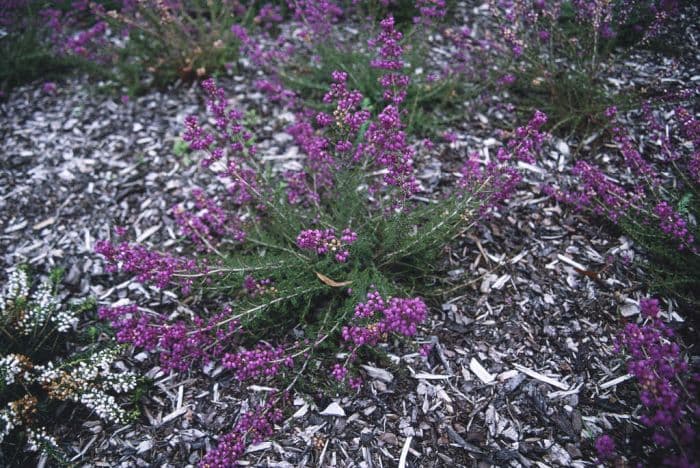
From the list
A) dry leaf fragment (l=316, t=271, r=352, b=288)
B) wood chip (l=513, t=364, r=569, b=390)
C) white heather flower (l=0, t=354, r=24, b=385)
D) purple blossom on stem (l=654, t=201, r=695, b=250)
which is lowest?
wood chip (l=513, t=364, r=569, b=390)

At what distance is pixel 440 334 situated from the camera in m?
3.27

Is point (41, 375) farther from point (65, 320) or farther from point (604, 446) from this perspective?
point (604, 446)

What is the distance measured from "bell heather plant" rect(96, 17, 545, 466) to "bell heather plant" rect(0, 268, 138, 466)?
1.23 ft

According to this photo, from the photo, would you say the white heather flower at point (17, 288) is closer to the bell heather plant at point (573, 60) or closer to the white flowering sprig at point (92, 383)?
the white flowering sprig at point (92, 383)

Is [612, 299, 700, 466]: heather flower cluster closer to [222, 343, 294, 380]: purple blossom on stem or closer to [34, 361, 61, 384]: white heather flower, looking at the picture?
[222, 343, 294, 380]: purple blossom on stem

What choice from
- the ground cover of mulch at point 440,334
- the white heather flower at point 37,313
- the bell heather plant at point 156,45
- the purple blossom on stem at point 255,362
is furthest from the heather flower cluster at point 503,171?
the bell heather plant at point 156,45

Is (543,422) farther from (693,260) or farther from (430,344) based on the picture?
(693,260)

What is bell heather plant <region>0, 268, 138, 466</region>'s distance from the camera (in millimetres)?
2822

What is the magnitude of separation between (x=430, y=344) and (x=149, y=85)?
4.64 m

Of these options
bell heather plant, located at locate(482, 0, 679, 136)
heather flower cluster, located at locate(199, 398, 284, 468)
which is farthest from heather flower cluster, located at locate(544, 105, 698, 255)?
heather flower cluster, located at locate(199, 398, 284, 468)

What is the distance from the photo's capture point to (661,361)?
2.37 m

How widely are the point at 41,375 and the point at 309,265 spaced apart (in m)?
1.92

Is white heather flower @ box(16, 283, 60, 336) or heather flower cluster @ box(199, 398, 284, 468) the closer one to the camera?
heather flower cluster @ box(199, 398, 284, 468)

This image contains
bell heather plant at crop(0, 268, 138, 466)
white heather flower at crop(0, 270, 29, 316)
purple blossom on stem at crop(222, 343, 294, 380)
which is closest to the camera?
purple blossom on stem at crop(222, 343, 294, 380)
